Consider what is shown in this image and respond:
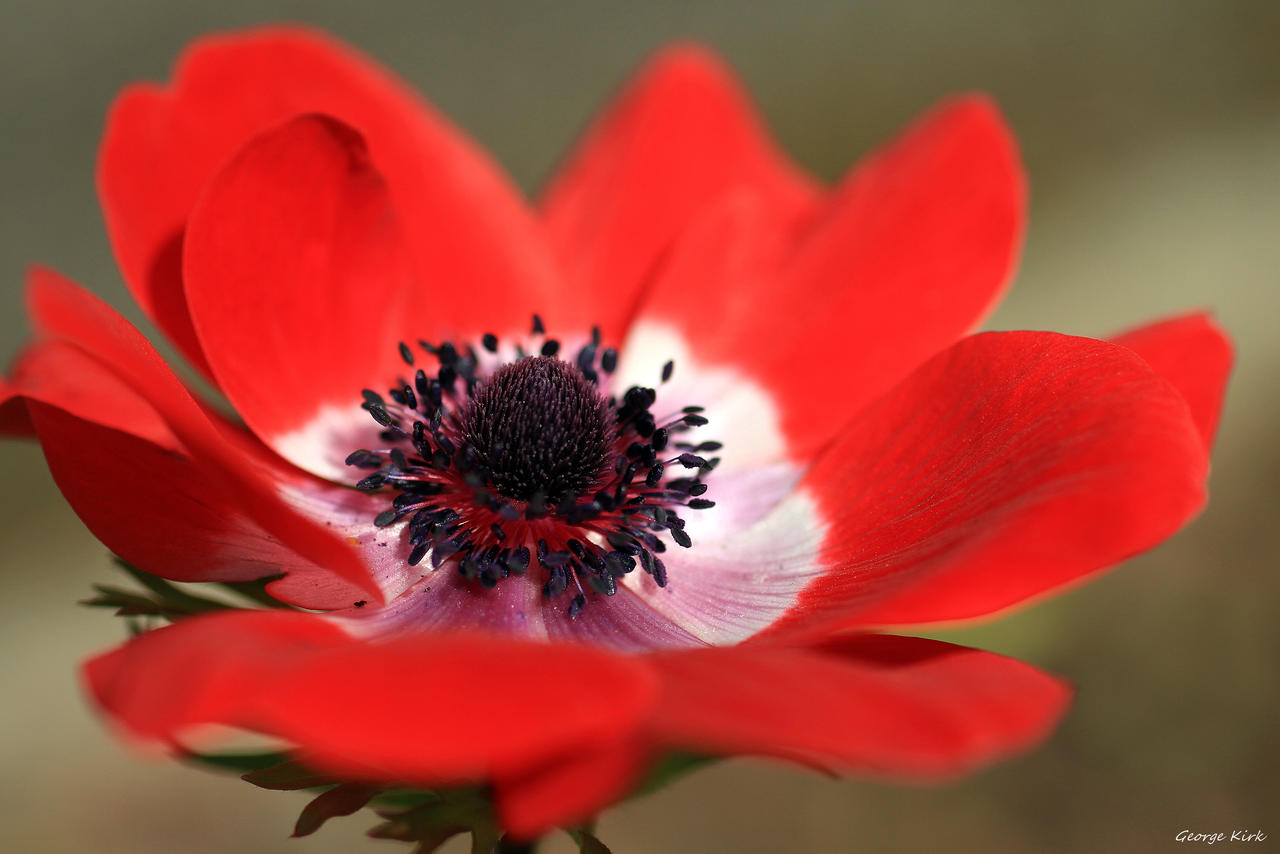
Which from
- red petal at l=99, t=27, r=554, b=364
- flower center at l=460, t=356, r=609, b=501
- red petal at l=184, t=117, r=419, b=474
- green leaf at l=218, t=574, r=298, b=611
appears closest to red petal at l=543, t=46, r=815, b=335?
red petal at l=99, t=27, r=554, b=364

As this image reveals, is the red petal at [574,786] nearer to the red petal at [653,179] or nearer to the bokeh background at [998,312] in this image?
the red petal at [653,179]

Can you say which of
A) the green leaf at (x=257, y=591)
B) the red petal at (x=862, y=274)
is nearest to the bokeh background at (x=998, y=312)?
the red petal at (x=862, y=274)

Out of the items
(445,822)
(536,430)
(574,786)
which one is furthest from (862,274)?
(574,786)

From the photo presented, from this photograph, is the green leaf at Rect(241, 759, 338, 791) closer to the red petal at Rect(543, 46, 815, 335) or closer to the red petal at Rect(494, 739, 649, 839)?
the red petal at Rect(494, 739, 649, 839)

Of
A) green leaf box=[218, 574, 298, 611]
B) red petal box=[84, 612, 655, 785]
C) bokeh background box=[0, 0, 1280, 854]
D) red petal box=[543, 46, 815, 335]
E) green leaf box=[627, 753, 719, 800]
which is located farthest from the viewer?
bokeh background box=[0, 0, 1280, 854]

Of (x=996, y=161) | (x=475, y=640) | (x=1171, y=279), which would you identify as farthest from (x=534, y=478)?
(x=1171, y=279)

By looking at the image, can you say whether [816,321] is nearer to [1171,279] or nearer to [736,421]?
[736,421]

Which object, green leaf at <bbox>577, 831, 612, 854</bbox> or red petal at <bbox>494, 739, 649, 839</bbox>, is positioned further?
green leaf at <bbox>577, 831, 612, 854</bbox>
